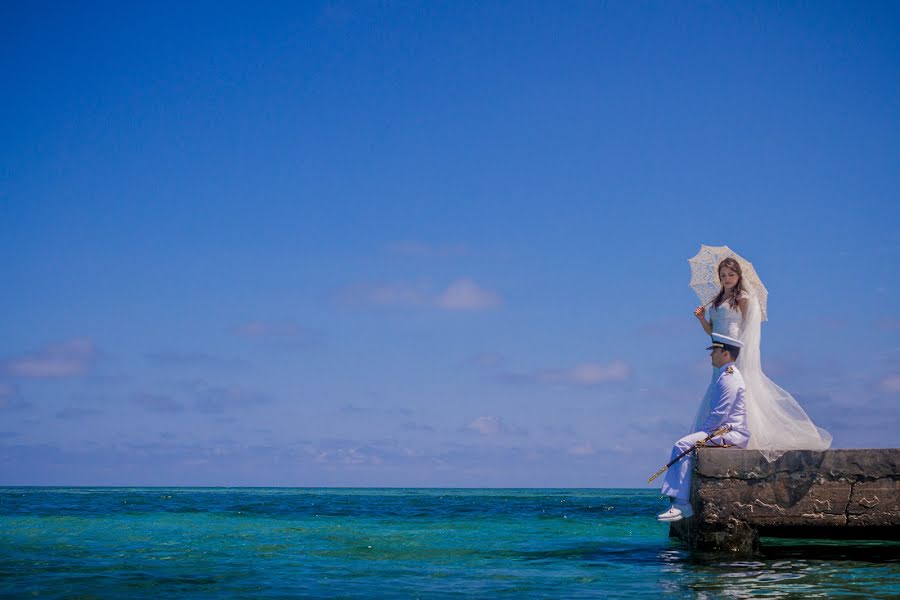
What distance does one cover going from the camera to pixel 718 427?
10477 millimetres

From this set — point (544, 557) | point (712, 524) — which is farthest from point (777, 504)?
point (544, 557)

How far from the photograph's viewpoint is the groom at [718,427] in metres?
10.3

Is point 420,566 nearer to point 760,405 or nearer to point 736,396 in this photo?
point 736,396

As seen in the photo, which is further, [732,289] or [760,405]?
[732,289]

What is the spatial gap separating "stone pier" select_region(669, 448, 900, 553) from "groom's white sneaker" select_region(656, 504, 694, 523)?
250 millimetres

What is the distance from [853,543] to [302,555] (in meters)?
8.90

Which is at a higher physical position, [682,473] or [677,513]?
[682,473]

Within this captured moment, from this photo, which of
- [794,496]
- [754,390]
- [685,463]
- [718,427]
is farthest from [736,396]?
[794,496]

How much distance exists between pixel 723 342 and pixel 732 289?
0.76 metres

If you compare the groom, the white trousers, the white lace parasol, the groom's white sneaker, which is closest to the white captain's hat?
the groom

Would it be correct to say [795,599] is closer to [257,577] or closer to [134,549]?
[257,577]

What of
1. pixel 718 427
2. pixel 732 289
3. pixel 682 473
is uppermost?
pixel 732 289

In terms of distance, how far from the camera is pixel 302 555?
12.4 metres

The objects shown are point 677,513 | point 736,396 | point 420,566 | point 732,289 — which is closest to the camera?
point 677,513
